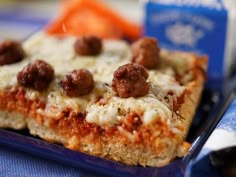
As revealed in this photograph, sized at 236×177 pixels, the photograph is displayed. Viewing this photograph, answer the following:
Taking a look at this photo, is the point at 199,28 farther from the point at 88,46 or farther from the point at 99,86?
the point at 99,86

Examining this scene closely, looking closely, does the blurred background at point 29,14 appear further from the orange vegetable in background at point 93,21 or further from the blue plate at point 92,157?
the blue plate at point 92,157

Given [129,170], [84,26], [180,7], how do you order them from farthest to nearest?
1. [84,26]
2. [180,7]
3. [129,170]

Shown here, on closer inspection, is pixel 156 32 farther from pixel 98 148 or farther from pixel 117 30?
pixel 98 148

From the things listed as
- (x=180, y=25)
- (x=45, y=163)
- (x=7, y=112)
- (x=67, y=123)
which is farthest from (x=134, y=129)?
(x=180, y=25)

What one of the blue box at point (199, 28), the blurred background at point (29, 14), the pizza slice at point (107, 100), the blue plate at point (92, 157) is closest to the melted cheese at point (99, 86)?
the pizza slice at point (107, 100)

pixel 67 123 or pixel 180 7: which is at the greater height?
pixel 180 7

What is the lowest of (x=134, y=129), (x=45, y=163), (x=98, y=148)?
(x=45, y=163)

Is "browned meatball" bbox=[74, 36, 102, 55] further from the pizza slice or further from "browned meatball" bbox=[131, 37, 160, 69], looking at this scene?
"browned meatball" bbox=[131, 37, 160, 69]
